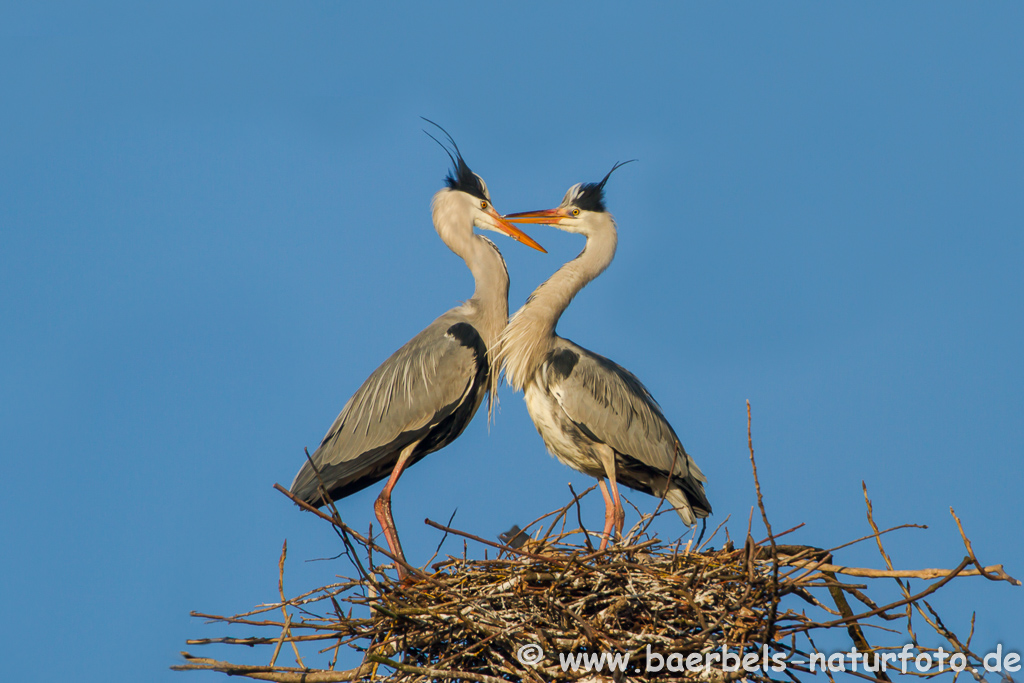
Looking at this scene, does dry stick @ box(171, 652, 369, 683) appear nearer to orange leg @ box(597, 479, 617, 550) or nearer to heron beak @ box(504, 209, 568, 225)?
orange leg @ box(597, 479, 617, 550)

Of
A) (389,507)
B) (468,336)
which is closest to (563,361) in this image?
(468,336)

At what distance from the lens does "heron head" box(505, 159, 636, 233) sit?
783 cm

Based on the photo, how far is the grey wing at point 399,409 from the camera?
6.59 m

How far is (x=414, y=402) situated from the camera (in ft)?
21.8

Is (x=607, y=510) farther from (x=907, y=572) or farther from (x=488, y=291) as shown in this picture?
(x=907, y=572)

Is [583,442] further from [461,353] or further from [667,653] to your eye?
[667,653]

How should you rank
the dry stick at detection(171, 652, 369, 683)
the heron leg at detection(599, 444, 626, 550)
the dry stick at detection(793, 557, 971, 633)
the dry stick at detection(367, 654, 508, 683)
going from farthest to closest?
the heron leg at detection(599, 444, 626, 550)
the dry stick at detection(171, 652, 369, 683)
the dry stick at detection(367, 654, 508, 683)
the dry stick at detection(793, 557, 971, 633)

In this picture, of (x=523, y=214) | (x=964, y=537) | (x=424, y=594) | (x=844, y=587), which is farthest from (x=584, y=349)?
(x=964, y=537)

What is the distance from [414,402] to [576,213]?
2160 mm

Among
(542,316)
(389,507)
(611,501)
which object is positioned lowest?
(389,507)

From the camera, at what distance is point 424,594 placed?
15.7 feet

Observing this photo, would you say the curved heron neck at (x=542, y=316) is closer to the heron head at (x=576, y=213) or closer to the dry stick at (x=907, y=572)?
the heron head at (x=576, y=213)

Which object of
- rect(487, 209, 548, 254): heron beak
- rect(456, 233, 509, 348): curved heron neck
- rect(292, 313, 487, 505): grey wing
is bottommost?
rect(292, 313, 487, 505): grey wing

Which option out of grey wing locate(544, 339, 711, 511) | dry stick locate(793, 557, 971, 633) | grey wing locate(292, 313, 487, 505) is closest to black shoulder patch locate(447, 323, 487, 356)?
grey wing locate(292, 313, 487, 505)
